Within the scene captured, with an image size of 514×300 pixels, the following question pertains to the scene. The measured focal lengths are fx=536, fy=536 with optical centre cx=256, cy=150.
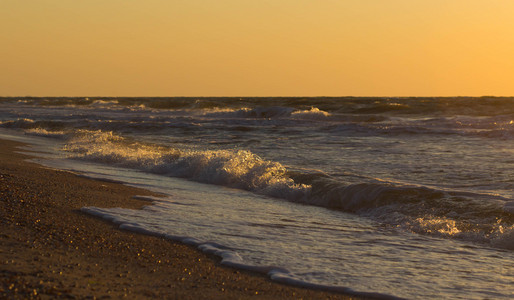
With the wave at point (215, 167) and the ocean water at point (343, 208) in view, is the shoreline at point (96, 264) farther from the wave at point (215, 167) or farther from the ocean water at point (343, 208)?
the wave at point (215, 167)

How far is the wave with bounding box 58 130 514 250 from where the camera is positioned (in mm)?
6305

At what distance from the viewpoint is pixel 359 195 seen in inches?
314

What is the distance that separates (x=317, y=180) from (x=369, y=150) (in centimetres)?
561

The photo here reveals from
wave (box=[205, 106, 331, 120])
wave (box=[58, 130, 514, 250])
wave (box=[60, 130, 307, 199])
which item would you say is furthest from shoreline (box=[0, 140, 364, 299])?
wave (box=[205, 106, 331, 120])

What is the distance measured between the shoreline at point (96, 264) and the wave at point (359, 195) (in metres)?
3.08

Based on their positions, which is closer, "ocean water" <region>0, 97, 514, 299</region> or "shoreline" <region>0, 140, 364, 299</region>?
"shoreline" <region>0, 140, 364, 299</region>

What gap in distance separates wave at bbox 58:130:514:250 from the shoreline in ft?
10.1

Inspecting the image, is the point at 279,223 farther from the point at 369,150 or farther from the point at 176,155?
the point at 369,150

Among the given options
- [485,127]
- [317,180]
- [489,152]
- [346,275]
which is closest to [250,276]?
[346,275]

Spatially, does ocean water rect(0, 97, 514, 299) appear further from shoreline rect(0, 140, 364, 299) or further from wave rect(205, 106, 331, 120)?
wave rect(205, 106, 331, 120)

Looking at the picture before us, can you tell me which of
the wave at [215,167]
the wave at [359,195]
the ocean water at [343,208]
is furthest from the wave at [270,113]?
the wave at [359,195]

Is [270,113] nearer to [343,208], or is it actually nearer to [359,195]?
[359,195]

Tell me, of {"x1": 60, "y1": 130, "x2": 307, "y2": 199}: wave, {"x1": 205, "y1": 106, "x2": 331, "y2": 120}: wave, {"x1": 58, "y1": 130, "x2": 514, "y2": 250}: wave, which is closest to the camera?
{"x1": 58, "y1": 130, "x2": 514, "y2": 250}: wave

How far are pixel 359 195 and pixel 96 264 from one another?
502 centimetres
